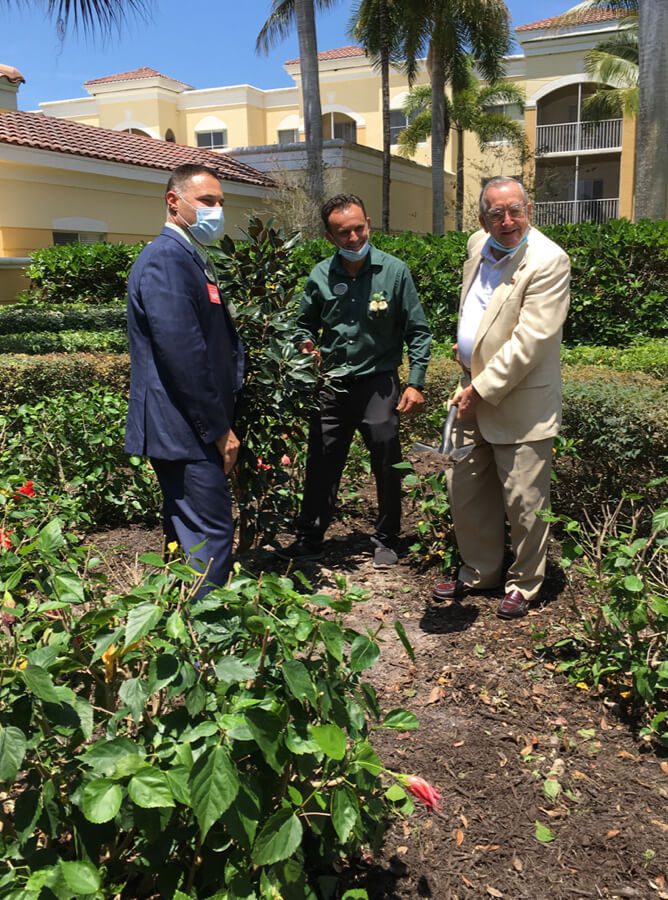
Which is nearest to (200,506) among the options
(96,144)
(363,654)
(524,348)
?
(524,348)

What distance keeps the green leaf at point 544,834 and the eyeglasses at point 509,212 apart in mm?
2368

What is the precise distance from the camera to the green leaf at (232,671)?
1653mm

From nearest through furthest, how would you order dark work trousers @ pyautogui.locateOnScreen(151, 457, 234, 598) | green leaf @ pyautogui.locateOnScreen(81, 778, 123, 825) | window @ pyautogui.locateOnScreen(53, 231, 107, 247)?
green leaf @ pyautogui.locateOnScreen(81, 778, 123, 825) → dark work trousers @ pyautogui.locateOnScreen(151, 457, 234, 598) → window @ pyautogui.locateOnScreen(53, 231, 107, 247)

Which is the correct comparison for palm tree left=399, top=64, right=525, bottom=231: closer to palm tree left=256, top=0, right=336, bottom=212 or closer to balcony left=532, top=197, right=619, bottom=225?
balcony left=532, top=197, right=619, bottom=225

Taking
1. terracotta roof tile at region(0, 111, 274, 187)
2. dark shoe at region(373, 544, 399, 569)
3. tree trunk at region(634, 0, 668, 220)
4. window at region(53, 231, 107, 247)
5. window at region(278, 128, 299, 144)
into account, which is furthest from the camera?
window at region(278, 128, 299, 144)

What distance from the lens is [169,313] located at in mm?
3154

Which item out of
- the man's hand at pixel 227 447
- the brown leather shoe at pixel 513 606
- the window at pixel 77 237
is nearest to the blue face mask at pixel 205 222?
the man's hand at pixel 227 447

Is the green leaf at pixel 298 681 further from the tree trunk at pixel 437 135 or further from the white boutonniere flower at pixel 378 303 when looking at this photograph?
the tree trunk at pixel 437 135

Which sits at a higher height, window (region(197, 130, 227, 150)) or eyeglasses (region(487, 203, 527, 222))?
window (region(197, 130, 227, 150))

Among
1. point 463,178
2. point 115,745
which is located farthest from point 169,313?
point 463,178

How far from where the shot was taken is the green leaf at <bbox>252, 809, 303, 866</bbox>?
62.1 inches

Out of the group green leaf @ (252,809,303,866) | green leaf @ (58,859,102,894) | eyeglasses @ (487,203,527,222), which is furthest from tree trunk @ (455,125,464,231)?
green leaf @ (58,859,102,894)

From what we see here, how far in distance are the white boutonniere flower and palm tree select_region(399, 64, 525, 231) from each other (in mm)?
29616

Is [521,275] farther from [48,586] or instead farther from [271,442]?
[48,586]
